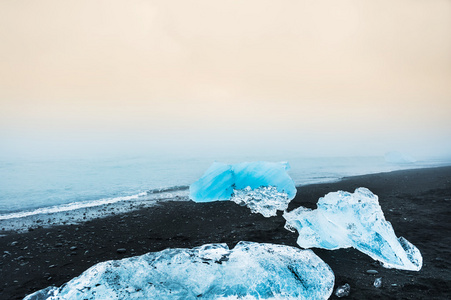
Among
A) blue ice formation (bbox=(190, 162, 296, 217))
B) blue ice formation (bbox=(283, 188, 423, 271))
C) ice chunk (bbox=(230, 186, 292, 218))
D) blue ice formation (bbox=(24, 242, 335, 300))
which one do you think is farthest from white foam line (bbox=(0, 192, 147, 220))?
blue ice formation (bbox=(283, 188, 423, 271))

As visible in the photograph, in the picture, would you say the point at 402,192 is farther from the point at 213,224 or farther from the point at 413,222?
the point at 213,224

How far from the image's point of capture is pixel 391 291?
10.8 ft

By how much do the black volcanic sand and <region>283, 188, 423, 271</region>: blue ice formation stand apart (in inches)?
6.7

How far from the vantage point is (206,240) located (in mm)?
5344

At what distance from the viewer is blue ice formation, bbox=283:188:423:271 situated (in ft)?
13.3

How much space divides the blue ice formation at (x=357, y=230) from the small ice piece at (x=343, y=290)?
109 centimetres

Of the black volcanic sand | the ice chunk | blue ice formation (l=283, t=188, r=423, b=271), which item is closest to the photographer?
the black volcanic sand

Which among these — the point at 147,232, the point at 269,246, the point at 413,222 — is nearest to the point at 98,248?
the point at 147,232

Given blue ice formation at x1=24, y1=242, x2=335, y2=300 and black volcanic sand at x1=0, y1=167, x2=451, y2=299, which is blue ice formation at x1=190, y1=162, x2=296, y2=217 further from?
blue ice formation at x1=24, y1=242, x2=335, y2=300

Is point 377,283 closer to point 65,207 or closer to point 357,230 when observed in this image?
point 357,230

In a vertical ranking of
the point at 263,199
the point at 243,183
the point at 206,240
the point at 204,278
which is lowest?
the point at 206,240

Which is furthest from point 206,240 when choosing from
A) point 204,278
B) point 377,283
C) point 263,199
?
point 377,283

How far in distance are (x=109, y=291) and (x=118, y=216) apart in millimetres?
4682

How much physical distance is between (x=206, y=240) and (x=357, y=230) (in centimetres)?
297
